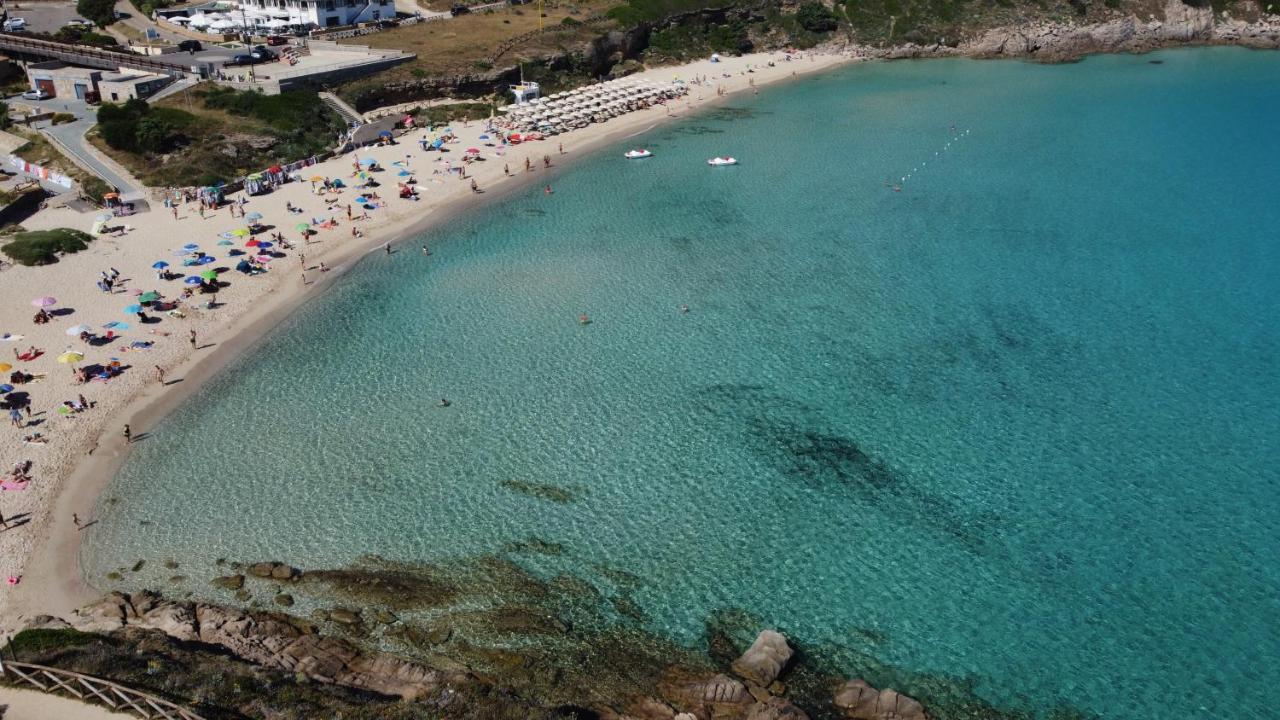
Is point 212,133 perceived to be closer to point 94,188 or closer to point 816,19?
point 94,188

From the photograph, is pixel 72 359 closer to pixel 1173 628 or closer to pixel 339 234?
pixel 339 234

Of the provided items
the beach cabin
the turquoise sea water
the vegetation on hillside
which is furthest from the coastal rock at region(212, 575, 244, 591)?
the beach cabin

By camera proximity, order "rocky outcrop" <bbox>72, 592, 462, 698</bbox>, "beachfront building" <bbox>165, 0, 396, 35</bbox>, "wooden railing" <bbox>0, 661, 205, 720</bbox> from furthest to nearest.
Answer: "beachfront building" <bbox>165, 0, 396, 35</bbox> → "rocky outcrop" <bbox>72, 592, 462, 698</bbox> → "wooden railing" <bbox>0, 661, 205, 720</bbox>

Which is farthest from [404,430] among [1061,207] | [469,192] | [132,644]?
[1061,207]

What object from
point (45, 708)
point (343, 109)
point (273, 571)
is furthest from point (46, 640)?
point (343, 109)

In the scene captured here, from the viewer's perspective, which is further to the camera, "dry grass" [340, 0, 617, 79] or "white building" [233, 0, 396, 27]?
"white building" [233, 0, 396, 27]

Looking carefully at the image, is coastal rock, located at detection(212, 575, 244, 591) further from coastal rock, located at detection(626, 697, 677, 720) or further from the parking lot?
the parking lot
